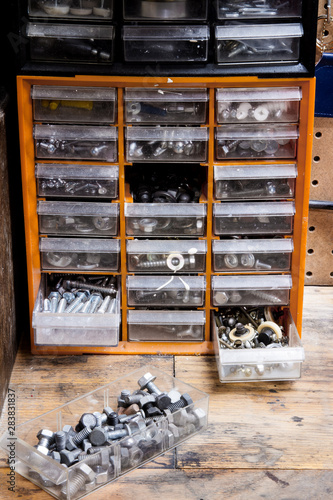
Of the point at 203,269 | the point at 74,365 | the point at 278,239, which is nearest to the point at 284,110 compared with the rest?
the point at 278,239

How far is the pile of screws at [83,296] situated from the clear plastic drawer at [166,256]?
13cm

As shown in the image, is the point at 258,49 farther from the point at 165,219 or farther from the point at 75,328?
the point at 75,328

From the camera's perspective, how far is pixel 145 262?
2449 millimetres

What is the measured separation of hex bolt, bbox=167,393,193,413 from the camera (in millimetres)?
2096

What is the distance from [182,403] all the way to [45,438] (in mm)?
407

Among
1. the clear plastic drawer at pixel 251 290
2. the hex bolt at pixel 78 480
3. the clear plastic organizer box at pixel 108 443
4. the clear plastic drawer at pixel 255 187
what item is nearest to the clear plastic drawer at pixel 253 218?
the clear plastic drawer at pixel 255 187

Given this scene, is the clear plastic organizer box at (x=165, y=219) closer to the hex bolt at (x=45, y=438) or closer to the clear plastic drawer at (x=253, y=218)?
the clear plastic drawer at (x=253, y=218)

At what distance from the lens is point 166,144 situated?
2332mm

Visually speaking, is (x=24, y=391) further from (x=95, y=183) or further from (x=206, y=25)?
(x=206, y=25)

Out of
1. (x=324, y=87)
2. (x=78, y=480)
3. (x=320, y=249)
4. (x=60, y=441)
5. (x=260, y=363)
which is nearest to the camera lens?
(x=78, y=480)

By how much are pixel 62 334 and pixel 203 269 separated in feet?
1.71

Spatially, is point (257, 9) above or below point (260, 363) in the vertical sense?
above

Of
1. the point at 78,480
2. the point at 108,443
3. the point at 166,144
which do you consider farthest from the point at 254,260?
the point at 78,480

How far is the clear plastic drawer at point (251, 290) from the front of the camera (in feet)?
8.05
